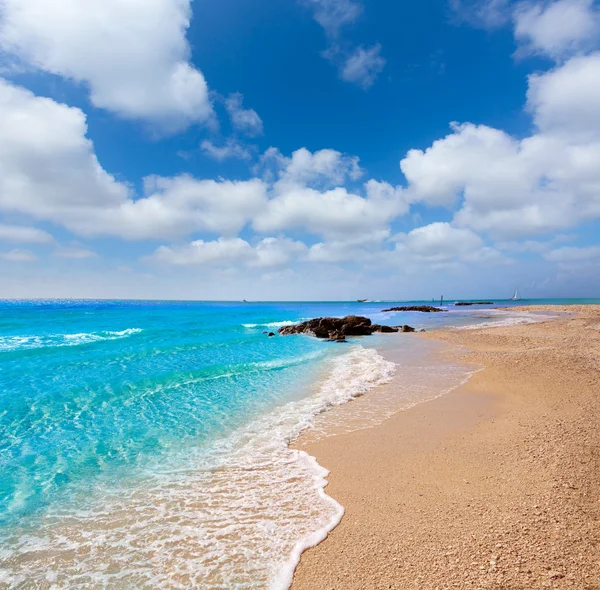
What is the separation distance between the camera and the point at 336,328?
4003 cm

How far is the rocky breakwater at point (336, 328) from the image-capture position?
38438mm

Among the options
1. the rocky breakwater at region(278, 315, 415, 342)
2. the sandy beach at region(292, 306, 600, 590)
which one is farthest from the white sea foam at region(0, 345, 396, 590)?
the rocky breakwater at region(278, 315, 415, 342)

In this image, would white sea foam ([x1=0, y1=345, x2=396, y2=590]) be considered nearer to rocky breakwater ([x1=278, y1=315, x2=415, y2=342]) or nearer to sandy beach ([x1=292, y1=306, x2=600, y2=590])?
sandy beach ([x1=292, y1=306, x2=600, y2=590])

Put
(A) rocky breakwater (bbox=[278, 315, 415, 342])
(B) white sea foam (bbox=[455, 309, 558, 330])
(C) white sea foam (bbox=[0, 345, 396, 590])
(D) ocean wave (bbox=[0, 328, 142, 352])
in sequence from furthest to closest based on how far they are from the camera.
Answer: (B) white sea foam (bbox=[455, 309, 558, 330])
(A) rocky breakwater (bbox=[278, 315, 415, 342])
(D) ocean wave (bbox=[0, 328, 142, 352])
(C) white sea foam (bbox=[0, 345, 396, 590])

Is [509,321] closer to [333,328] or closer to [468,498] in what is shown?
[333,328]

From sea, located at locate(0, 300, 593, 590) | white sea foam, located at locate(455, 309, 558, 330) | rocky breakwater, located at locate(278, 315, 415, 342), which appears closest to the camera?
sea, located at locate(0, 300, 593, 590)

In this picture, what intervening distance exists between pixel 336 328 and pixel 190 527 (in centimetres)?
3487

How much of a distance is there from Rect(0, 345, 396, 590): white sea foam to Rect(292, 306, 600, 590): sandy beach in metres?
0.56

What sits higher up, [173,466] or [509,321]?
[509,321]

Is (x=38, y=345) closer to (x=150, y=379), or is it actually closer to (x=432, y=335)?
(x=150, y=379)

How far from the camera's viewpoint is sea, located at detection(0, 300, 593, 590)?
5.04 metres

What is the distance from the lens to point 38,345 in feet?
93.5

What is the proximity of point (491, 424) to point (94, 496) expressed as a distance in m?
10.5

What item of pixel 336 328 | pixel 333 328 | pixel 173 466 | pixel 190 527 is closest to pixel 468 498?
pixel 190 527
